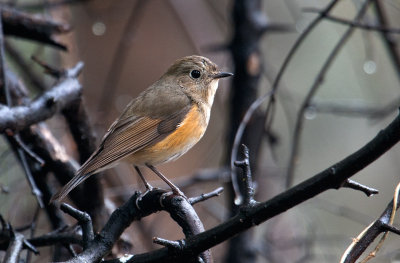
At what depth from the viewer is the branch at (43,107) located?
2.49m

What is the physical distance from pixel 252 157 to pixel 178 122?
0.76 meters

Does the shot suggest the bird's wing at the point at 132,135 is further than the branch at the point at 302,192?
Yes

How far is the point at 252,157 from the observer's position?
4156mm

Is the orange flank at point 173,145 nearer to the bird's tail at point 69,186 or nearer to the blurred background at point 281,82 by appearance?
the bird's tail at point 69,186

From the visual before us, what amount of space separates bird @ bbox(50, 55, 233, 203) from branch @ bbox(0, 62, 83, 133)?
37 centimetres

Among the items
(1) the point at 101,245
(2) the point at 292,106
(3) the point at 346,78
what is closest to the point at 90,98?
(2) the point at 292,106

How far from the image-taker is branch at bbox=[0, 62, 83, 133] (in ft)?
8.17

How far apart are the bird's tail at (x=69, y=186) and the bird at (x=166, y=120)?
1.04 feet

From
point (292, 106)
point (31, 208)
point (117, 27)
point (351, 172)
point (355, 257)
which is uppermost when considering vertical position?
point (117, 27)

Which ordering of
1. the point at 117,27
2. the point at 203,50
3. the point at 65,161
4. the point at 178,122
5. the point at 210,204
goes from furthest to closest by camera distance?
the point at 117,27 → the point at 210,204 → the point at 203,50 → the point at 178,122 → the point at 65,161

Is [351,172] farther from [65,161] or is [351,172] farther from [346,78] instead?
[346,78]

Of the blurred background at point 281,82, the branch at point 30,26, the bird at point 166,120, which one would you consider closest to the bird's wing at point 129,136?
the bird at point 166,120

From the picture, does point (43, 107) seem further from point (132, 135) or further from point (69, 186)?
point (132, 135)

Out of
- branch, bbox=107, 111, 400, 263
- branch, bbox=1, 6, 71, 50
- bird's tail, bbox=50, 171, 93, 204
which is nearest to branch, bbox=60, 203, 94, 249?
branch, bbox=107, 111, 400, 263
